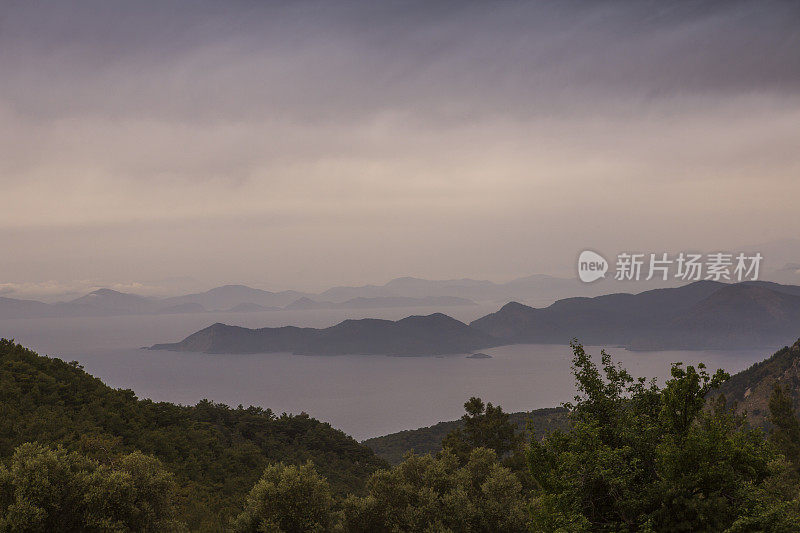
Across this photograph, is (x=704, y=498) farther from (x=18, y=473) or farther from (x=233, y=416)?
(x=233, y=416)

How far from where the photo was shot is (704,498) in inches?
→ 513

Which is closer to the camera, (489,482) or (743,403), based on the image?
(489,482)

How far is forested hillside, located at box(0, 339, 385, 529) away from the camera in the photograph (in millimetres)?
29031

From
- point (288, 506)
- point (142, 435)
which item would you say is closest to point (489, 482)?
point (288, 506)

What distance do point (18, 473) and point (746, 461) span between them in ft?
72.4

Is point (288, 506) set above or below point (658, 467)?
below

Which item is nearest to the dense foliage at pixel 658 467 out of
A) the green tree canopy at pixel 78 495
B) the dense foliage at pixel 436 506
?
the dense foliage at pixel 436 506

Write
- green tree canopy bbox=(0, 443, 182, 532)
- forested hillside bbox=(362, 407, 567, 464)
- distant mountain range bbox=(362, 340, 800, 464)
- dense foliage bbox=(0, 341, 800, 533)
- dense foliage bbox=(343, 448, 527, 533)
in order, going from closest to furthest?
dense foliage bbox=(0, 341, 800, 533), green tree canopy bbox=(0, 443, 182, 532), dense foliage bbox=(343, 448, 527, 533), forested hillside bbox=(362, 407, 567, 464), distant mountain range bbox=(362, 340, 800, 464)

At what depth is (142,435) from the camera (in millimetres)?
36438

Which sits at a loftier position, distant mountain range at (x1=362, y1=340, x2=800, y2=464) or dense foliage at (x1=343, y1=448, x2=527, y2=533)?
dense foliage at (x1=343, y1=448, x2=527, y2=533)

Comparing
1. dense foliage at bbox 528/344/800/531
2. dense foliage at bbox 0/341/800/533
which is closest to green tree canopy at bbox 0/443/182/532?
dense foliage at bbox 0/341/800/533

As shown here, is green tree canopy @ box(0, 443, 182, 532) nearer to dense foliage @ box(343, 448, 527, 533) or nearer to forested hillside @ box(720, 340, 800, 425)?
dense foliage @ box(343, 448, 527, 533)

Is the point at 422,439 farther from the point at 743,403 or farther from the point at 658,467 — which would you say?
the point at 658,467

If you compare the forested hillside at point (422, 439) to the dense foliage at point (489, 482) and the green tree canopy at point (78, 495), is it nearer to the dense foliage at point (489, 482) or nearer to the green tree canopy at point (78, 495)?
the dense foliage at point (489, 482)
